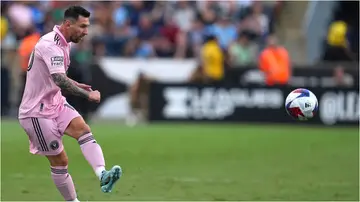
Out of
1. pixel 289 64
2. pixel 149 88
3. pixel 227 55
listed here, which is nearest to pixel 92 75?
pixel 149 88

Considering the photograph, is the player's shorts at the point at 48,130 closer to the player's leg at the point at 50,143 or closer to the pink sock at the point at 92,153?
the player's leg at the point at 50,143

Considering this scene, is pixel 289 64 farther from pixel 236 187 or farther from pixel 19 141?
pixel 236 187

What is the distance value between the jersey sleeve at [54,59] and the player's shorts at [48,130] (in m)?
0.53

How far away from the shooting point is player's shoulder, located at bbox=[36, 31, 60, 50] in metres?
9.27

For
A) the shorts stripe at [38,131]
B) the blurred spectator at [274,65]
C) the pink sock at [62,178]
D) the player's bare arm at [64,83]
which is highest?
the player's bare arm at [64,83]

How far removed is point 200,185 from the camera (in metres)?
12.4

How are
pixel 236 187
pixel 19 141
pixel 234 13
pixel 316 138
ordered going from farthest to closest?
pixel 234 13 → pixel 316 138 → pixel 19 141 → pixel 236 187

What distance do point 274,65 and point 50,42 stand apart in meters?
15.2

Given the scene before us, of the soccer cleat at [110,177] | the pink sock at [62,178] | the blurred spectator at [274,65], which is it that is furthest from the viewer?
the blurred spectator at [274,65]

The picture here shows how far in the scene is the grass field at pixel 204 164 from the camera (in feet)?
38.2

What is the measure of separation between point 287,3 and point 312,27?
112cm

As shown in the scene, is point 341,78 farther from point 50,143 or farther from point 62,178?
point 50,143

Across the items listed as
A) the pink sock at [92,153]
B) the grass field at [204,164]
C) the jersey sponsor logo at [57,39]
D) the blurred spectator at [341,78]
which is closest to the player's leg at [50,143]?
the pink sock at [92,153]

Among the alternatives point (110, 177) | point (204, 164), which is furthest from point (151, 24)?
point (110, 177)
